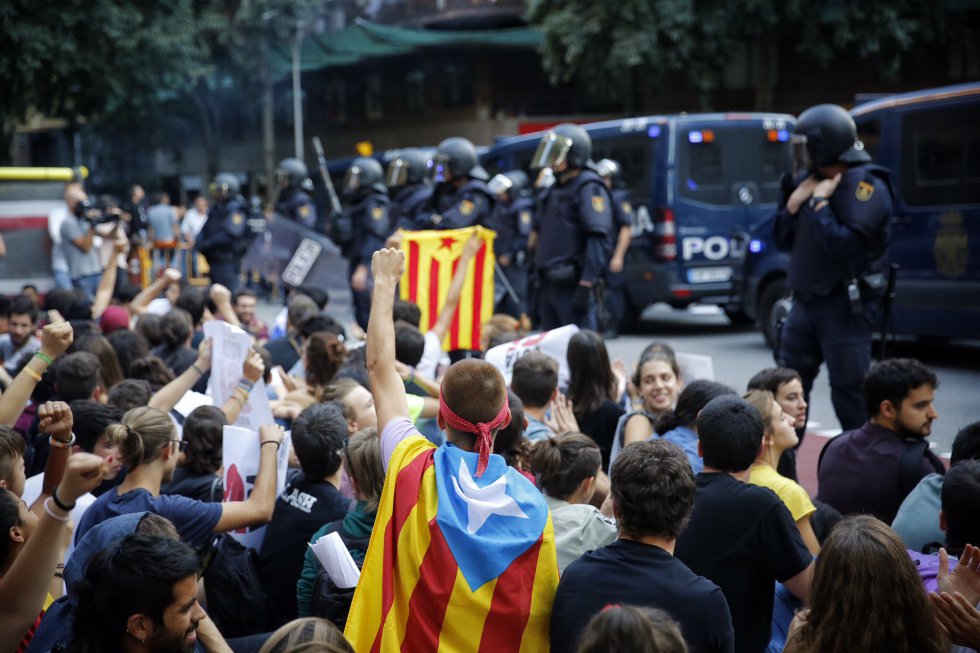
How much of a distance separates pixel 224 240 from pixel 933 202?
801 cm

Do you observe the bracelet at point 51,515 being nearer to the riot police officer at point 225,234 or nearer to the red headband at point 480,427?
the red headband at point 480,427

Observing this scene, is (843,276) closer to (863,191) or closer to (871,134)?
(863,191)

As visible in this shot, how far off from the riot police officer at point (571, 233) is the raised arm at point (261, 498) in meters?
5.09

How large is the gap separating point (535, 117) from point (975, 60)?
12.4 metres

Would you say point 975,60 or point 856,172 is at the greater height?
point 975,60

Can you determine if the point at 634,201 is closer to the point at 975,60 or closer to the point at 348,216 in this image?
the point at 348,216

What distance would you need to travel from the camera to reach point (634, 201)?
47.3 ft

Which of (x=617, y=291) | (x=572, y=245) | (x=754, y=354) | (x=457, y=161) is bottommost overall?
(x=754, y=354)

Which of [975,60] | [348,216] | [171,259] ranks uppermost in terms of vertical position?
[975,60]

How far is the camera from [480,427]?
3.03 metres

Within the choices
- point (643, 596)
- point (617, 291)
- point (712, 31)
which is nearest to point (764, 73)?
point (712, 31)

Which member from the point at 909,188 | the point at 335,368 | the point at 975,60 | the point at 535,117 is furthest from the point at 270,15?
the point at 335,368

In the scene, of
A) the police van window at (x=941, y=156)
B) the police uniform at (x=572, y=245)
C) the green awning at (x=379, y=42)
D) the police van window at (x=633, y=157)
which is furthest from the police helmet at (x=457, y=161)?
the green awning at (x=379, y=42)

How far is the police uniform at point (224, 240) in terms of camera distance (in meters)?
14.1
